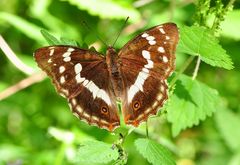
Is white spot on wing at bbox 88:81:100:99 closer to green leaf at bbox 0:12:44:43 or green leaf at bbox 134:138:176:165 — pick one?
green leaf at bbox 134:138:176:165

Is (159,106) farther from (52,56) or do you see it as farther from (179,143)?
(179,143)

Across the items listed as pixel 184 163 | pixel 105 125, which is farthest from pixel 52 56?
pixel 184 163

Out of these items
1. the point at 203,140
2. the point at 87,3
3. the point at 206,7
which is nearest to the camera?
the point at 206,7

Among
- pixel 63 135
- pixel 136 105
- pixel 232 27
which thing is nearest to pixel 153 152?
pixel 136 105

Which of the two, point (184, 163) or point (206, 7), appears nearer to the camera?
point (206, 7)

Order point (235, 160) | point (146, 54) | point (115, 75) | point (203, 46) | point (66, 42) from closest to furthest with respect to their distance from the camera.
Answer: point (203, 46) → point (66, 42) → point (146, 54) → point (115, 75) → point (235, 160)

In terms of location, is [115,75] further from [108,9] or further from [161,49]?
[108,9]
